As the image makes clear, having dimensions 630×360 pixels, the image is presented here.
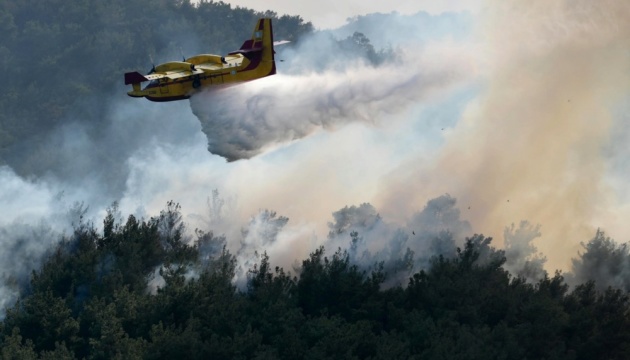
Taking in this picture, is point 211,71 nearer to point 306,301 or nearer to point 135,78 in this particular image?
point 135,78

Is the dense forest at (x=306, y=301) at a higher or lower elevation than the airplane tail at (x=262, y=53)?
lower

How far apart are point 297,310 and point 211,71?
1237 centimetres

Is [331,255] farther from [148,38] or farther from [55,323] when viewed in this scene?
[148,38]

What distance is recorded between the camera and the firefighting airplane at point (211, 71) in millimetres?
73750

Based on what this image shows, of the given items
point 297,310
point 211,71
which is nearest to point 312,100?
point 211,71

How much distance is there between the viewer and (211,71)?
74250 mm

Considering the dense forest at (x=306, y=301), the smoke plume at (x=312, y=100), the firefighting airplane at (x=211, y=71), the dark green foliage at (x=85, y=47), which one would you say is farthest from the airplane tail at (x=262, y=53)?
the dark green foliage at (x=85, y=47)

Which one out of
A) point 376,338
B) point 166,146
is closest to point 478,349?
point 376,338

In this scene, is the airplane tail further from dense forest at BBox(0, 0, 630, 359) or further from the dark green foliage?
the dark green foliage

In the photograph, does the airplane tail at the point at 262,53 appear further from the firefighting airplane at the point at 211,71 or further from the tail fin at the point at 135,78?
the tail fin at the point at 135,78

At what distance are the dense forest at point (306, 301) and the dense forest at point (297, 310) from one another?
7 centimetres

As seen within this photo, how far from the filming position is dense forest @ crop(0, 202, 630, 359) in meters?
63.7

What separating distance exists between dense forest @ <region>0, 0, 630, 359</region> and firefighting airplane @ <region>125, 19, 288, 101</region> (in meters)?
7.87

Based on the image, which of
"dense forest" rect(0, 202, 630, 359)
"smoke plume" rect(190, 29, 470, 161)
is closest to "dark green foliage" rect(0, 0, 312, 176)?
"smoke plume" rect(190, 29, 470, 161)
